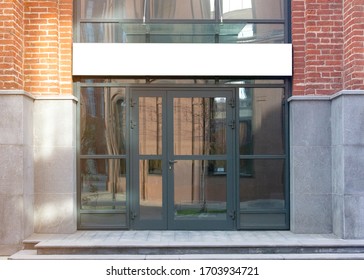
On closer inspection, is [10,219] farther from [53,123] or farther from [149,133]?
[149,133]

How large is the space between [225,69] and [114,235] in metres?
3.21

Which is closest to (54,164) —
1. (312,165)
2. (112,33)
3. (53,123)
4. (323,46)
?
(53,123)

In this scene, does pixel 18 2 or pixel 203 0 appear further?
pixel 203 0

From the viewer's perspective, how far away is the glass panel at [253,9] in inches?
277

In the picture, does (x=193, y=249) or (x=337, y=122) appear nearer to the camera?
(x=193, y=249)

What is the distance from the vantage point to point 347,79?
6504 mm

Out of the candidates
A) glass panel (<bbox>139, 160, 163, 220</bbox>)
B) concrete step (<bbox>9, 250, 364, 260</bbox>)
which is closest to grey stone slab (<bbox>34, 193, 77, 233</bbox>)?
concrete step (<bbox>9, 250, 364, 260</bbox>)

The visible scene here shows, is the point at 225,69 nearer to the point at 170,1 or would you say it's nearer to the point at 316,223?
the point at 170,1

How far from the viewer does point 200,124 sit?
7.02m

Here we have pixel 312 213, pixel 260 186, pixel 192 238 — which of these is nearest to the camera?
pixel 192 238

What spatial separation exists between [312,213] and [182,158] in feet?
7.45

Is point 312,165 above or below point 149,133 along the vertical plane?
below

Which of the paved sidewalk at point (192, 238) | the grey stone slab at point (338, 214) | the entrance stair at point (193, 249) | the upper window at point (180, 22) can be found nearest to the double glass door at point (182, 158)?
the paved sidewalk at point (192, 238)

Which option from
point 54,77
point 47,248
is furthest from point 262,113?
point 47,248
